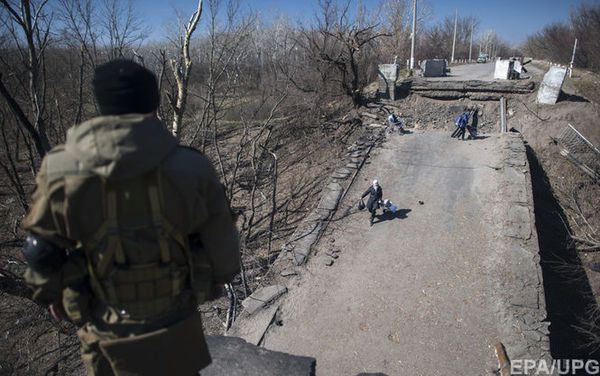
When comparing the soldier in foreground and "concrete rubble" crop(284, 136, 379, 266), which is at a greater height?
the soldier in foreground

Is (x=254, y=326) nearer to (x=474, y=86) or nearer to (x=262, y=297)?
(x=262, y=297)

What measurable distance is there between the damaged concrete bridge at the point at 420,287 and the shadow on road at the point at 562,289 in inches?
54.7

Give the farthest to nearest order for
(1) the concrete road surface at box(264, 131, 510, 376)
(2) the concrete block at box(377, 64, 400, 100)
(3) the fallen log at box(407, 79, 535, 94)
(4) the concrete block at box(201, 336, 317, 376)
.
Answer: (2) the concrete block at box(377, 64, 400, 100) < (3) the fallen log at box(407, 79, 535, 94) < (1) the concrete road surface at box(264, 131, 510, 376) < (4) the concrete block at box(201, 336, 317, 376)

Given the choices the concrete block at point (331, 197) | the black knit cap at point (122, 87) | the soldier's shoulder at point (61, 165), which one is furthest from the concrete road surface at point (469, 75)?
the soldier's shoulder at point (61, 165)

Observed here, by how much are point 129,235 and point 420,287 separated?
Result: 5500mm

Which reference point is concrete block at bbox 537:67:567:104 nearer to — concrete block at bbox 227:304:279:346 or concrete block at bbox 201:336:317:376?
concrete block at bbox 227:304:279:346

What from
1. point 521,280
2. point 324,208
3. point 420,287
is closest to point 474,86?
point 324,208

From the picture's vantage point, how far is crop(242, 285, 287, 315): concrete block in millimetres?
5748

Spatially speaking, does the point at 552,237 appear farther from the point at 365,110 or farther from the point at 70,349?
the point at 70,349

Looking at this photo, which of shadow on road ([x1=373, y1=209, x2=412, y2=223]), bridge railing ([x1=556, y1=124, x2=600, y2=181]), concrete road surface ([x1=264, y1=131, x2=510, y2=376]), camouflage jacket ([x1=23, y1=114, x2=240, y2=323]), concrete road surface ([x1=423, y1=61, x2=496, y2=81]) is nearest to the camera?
camouflage jacket ([x1=23, y1=114, x2=240, y2=323])

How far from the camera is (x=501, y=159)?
1086cm

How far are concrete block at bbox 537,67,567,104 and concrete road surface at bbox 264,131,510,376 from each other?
20.3ft

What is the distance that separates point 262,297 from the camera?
5.97 m

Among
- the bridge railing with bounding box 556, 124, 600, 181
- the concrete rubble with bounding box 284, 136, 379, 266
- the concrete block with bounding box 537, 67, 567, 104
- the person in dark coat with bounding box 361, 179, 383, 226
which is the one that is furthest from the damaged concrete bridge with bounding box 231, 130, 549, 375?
the concrete block with bounding box 537, 67, 567, 104
